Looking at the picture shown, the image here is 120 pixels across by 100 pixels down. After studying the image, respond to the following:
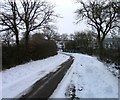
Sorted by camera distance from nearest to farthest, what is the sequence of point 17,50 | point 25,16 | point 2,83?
point 2,83, point 17,50, point 25,16

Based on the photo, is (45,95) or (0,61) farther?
(0,61)

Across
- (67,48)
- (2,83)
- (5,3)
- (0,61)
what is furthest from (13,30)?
(67,48)

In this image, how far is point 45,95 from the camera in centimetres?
1200

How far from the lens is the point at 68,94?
39.8 ft

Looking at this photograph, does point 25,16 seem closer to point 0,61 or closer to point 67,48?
point 0,61

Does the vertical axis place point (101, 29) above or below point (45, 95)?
above

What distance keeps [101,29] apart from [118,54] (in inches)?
1225

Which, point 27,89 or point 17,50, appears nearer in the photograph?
point 27,89

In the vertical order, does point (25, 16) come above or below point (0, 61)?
above

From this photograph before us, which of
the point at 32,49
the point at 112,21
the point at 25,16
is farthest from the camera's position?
the point at 112,21

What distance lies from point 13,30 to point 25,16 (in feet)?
15.6

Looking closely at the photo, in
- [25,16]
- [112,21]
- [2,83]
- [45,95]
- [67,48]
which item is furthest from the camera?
[67,48]

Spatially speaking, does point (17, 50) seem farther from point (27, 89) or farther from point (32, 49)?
point (27, 89)

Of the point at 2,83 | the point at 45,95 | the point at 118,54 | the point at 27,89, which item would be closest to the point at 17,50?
the point at 118,54
